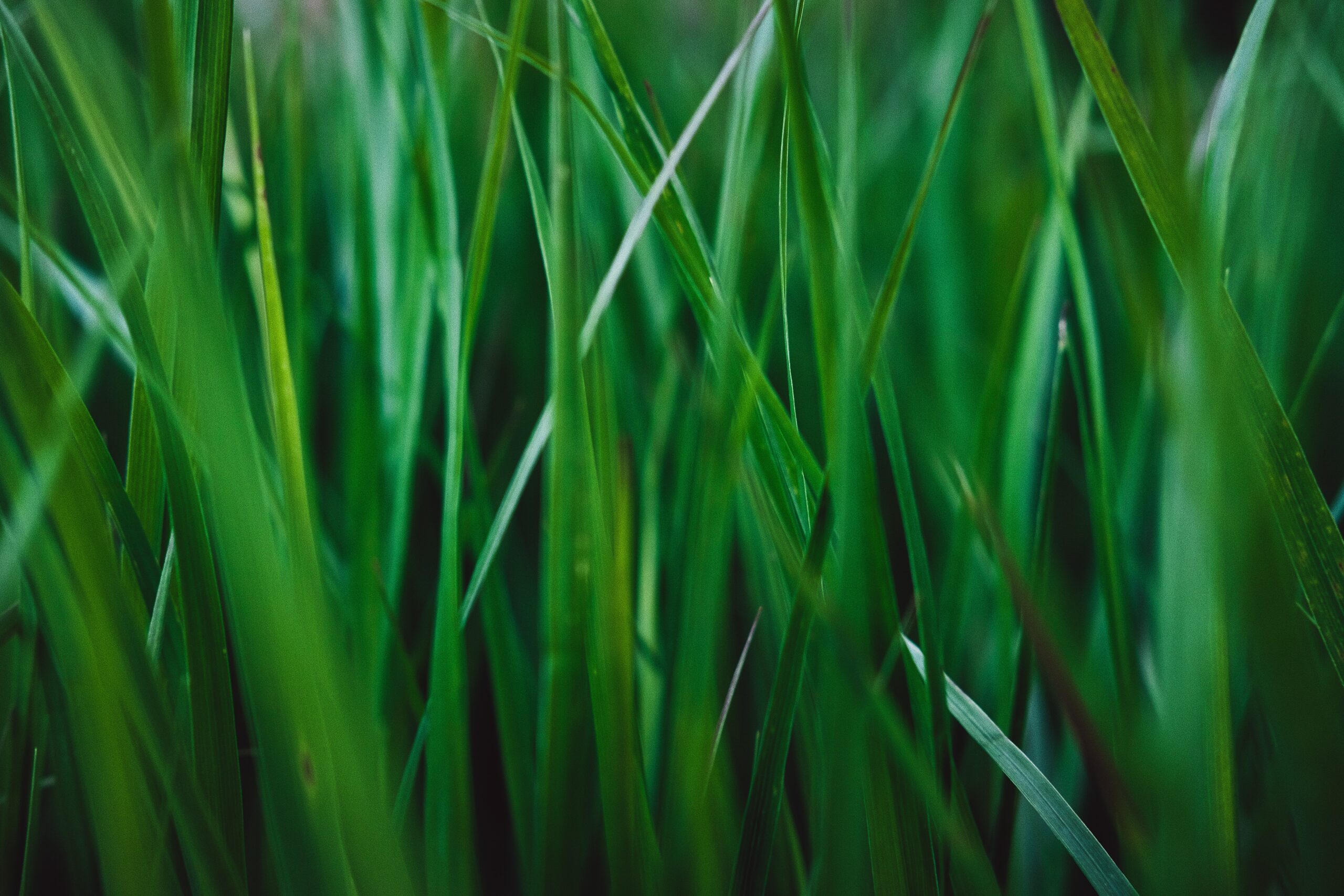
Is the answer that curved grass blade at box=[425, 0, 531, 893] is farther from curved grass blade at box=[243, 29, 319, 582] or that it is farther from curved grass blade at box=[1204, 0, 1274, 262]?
curved grass blade at box=[1204, 0, 1274, 262]

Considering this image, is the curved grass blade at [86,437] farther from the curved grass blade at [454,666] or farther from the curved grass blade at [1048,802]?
the curved grass blade at [1048,802]

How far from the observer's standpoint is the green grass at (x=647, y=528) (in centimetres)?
17

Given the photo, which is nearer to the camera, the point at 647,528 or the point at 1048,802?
the point at 1048,802

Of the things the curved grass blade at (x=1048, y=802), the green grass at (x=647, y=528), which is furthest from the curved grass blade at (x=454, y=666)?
the curved grass blade at (x=1048, y=802)

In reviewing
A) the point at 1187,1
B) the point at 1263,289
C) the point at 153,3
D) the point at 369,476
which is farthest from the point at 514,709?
the point at 1187,1

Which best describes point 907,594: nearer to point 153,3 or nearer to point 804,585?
point 804,585

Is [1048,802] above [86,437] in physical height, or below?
below

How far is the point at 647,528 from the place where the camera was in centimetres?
31

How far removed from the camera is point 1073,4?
19cm

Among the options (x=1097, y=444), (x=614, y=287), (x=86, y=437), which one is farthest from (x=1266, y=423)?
(x=86, y=437)

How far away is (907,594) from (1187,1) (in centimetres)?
63

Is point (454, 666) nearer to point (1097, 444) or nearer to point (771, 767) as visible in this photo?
point (771, 767)

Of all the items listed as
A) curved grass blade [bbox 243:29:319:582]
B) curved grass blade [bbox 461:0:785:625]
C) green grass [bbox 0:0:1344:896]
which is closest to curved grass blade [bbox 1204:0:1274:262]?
green grass [bbox 0:0:1344:896]

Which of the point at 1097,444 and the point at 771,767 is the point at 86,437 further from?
the point at 1097,444
